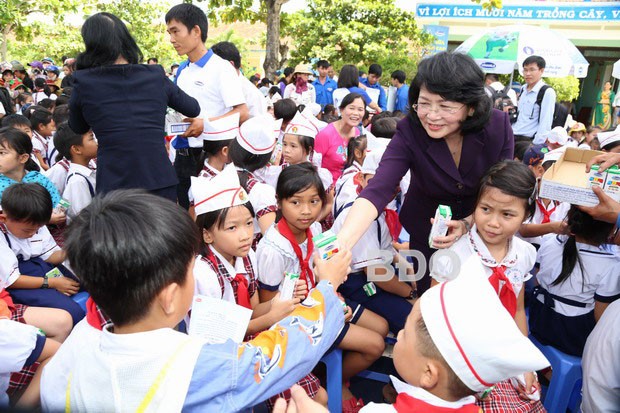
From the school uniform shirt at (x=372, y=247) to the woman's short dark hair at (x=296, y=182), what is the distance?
25cm

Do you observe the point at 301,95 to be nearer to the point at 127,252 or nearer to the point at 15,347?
the point at 15,347

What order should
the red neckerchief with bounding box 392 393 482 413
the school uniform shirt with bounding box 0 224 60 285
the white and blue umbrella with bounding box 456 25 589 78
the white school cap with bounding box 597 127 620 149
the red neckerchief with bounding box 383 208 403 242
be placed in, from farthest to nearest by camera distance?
the white and blue umbrella with bounding box 456 25 589 78, the white school cap with bounding box 597 127 620 149, the red neckerchief with bounding box 383 208 403 242, the school uniform shirt with bounding box 0 224 60 285, the red neckerchief with bounding box 392 393 482 413

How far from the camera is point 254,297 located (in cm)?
232

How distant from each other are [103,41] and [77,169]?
1.19 m

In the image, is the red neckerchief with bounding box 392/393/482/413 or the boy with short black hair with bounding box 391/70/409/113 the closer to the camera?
the red neckerchief with bounding box 392/393/482/413

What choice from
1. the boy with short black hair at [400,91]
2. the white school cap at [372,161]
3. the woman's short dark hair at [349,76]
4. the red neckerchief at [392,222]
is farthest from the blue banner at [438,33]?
the red neckerchief at [392,222]

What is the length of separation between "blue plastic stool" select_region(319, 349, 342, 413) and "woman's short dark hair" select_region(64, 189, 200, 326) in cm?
125

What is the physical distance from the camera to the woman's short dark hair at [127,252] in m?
1.15

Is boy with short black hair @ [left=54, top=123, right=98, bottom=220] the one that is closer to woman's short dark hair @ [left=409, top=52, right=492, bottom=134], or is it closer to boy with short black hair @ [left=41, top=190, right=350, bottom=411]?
boy with short black hair @ [left=41, top=190, right=350, bottom=411]

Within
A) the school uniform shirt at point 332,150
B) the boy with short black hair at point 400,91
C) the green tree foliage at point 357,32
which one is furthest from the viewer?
the green tree foliage at point 357,32

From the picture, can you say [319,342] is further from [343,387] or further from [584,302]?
[584,302]

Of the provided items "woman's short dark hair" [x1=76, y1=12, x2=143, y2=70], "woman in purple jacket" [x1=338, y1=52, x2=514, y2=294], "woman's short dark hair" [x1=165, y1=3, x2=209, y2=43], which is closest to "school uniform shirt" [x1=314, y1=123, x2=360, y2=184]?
"woman's short dark hair" [x1=165, y1=3, x2=209, y2=43]

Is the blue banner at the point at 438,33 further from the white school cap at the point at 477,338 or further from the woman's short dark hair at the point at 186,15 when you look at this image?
the white school cap at the point at 477,338

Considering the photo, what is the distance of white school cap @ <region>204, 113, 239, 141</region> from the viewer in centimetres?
308
